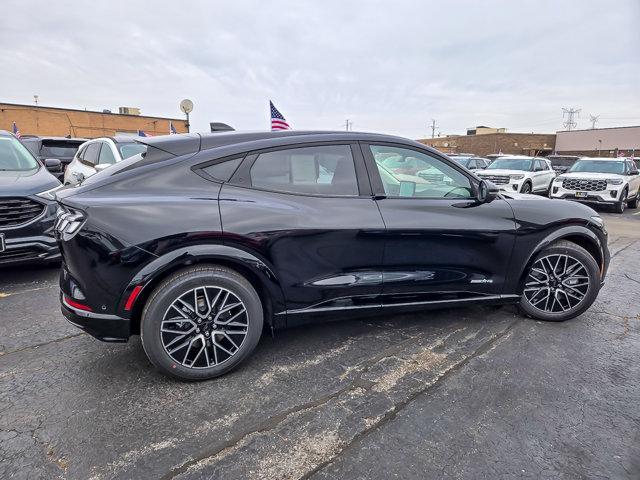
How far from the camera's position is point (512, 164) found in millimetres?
14781

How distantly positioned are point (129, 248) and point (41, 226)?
2.72 meters

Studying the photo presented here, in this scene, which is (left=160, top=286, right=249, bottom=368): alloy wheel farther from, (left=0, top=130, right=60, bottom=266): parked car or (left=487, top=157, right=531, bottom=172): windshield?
(left=487, top=157, right=531, bottom=172): windshield

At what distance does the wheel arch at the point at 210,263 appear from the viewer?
2412mm

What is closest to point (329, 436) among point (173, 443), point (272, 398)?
point (272, 398)

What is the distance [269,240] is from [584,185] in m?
12.5

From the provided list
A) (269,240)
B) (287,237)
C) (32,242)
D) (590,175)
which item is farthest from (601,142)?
(32,242)

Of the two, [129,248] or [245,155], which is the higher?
[245,155]

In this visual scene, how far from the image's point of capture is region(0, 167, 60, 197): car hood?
4223 millimetres

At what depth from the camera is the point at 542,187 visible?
1462cm

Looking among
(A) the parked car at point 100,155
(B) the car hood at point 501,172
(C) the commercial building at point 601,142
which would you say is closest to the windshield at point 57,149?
(A) the parked car at point 100,155

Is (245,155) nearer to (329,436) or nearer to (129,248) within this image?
(129,248)

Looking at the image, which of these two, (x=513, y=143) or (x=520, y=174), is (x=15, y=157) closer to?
(x=520, y=174)

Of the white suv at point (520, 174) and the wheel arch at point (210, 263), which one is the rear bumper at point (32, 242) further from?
the white suv at point (520, 174)

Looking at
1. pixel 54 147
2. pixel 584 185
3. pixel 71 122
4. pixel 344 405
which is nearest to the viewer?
pixel 344 405
